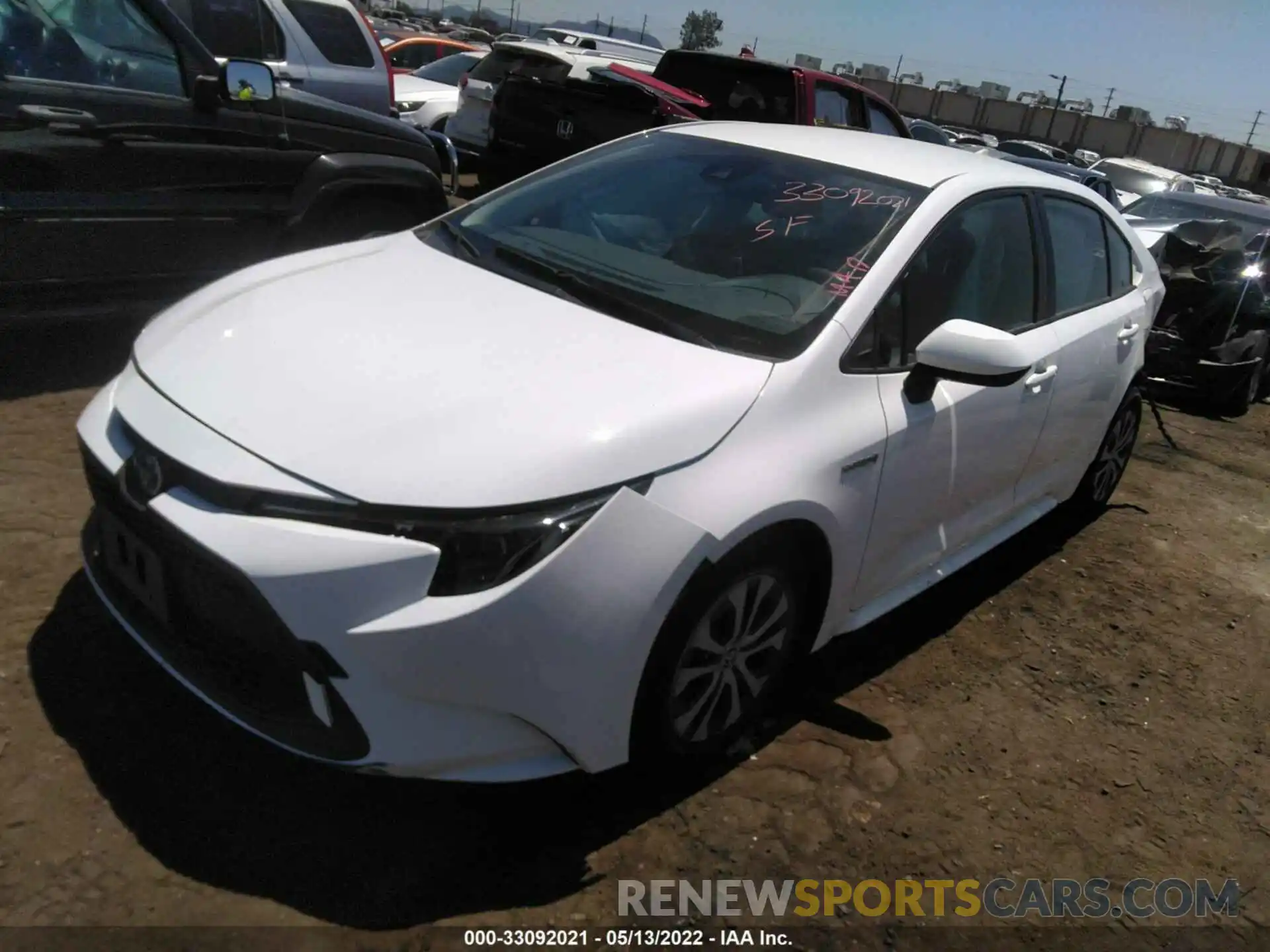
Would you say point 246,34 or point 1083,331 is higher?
point 246,34

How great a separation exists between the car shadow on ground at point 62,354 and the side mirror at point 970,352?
3480 mm

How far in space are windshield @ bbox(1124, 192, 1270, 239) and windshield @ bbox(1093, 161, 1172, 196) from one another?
777 centimetres

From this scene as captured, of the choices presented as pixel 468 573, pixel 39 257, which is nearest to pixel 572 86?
pixel 39 257

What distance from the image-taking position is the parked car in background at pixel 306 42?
680cm

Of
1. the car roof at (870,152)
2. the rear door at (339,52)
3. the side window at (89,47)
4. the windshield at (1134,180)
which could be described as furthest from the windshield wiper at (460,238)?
the windshield at (1134,180)

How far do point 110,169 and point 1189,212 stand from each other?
10241mm

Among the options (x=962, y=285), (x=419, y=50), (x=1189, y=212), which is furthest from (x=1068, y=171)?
(x=962, y=285)

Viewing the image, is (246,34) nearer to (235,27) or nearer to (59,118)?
(235,27)

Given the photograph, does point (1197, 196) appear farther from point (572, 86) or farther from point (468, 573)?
point (468, 573)

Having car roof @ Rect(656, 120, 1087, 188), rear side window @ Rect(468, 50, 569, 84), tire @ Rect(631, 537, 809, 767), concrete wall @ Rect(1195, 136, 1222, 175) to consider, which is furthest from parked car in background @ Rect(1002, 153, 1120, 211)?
concrete wall @ Rect(1195, 136, 1222, 175)

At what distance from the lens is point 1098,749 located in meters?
3.30

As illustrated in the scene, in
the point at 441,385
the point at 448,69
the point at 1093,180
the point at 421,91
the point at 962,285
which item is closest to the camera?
the point at 441,385

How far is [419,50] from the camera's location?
55.1ft

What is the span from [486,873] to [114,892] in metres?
0.78
